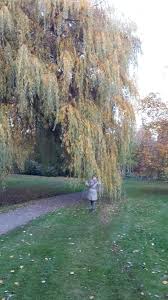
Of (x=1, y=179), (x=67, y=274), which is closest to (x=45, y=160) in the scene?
(x=1, y=179)

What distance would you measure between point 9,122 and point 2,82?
1.41 m

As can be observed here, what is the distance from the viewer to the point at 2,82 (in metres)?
15.5

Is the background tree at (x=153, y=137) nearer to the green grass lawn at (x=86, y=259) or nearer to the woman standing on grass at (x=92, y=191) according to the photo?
the woman standing on grass at (x=92, y=191)

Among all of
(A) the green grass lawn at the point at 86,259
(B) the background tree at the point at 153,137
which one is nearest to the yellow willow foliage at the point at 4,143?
→ (A) the green grass lawn at the point at 86,259

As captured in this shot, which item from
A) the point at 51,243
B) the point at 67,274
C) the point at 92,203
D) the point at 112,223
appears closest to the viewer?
the point at 67,274

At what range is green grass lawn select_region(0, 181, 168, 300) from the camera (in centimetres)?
707

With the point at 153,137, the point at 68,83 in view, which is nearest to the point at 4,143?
the point at 68,83

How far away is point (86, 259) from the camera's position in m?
8.91

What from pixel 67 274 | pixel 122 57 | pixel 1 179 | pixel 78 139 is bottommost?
pixel 67 274

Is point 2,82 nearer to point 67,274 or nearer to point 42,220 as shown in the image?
point 42,220

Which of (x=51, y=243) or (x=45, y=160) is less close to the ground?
(x=45, y=160)

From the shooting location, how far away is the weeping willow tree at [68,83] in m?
15.3

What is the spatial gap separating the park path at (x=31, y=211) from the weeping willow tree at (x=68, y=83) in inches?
63.2

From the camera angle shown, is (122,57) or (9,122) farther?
(122,57)
